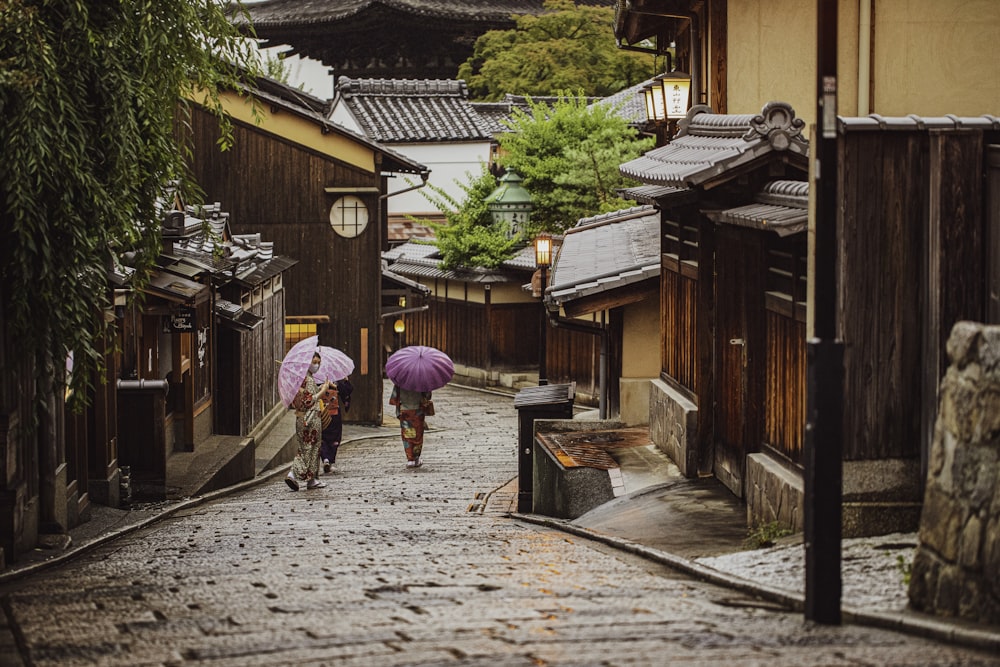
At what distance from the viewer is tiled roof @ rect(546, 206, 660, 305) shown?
17.3 meters

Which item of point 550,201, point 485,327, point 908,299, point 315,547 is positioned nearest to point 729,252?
point 908,299

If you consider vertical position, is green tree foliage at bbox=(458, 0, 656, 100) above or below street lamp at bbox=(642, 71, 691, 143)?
above

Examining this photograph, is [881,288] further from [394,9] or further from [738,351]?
[394,9]

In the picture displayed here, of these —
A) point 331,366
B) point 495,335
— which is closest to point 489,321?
point 495,335

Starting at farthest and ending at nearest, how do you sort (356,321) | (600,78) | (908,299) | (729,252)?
(600,78) → (356,321) → (729,252) → (908,299)

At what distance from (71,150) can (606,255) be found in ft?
35.1

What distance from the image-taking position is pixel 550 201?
33.4m

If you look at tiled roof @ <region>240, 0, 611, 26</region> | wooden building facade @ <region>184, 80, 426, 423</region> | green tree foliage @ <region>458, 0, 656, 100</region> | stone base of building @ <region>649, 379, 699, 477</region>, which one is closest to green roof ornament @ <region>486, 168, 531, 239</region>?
wooden building facade @ <region>184, 80, 426, 423</region>

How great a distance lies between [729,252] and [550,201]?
20111mm

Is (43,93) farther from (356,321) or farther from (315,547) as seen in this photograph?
(356,321)

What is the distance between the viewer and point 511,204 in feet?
114

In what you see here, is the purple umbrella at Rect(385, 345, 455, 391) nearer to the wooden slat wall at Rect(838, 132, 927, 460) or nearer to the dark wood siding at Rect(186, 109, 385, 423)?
the dark wood siding at Rect(186, 109, 385, 423)

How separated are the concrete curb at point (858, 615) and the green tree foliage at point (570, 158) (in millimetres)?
21259

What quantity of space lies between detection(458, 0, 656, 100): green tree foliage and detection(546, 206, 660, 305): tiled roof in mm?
20608
